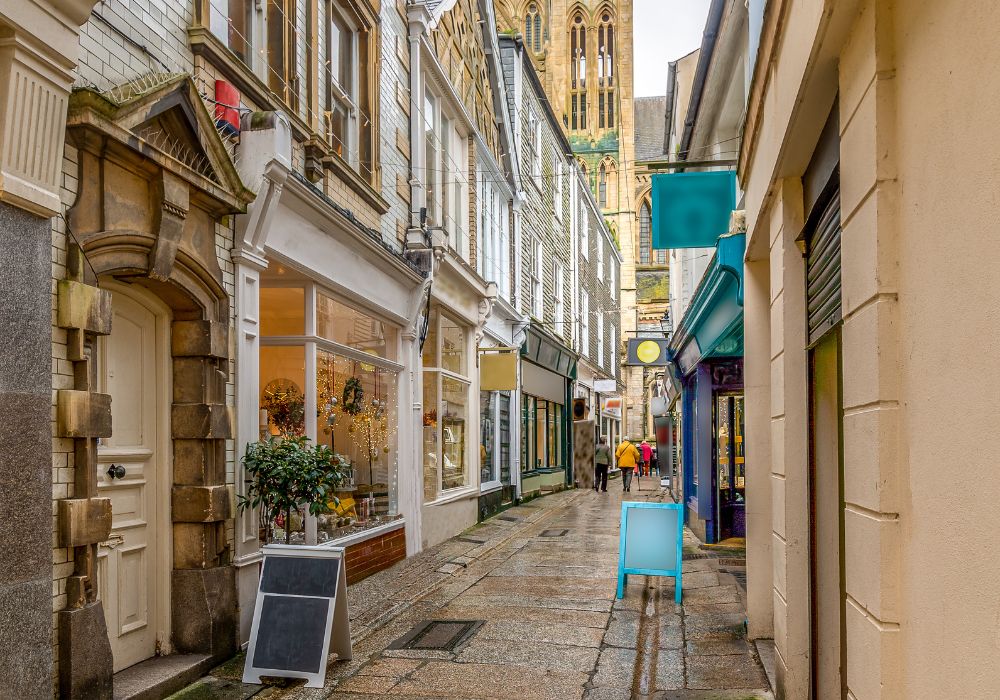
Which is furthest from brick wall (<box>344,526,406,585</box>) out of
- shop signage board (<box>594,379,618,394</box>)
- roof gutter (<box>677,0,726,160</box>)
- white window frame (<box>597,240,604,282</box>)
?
white window frame (<box>597,240,604,282</box>)

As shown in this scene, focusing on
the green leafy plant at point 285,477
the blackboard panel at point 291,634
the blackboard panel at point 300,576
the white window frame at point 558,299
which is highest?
the white window frame at point 558,299

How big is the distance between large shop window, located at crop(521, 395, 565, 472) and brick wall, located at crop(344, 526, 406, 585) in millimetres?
10326

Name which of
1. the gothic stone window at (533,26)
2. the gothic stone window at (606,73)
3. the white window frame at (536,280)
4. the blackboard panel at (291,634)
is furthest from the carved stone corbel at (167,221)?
the gothic stone window at (606,73)

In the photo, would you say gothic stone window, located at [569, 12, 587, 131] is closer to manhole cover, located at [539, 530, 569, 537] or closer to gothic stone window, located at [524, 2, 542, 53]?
gothic stone window, located at [524, 2, 542, 53]

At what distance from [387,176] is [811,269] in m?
7.55

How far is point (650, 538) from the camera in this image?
31.0ft

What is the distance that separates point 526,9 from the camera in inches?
2414

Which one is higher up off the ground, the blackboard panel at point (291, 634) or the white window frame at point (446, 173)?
the white window frame at point (446, 173)

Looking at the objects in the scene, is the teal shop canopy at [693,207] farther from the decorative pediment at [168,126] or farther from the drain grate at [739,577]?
the decorative pediment at [168,126]

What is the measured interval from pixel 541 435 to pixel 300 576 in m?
18.5

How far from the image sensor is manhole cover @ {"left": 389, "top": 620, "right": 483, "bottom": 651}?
7.52 meters

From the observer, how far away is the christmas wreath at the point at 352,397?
34.1 feet

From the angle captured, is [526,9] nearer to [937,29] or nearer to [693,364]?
[693,364]

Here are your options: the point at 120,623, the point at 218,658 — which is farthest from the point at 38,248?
the point at 218,658
